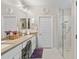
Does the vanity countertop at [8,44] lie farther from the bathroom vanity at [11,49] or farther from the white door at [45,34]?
the white door at [45,34]

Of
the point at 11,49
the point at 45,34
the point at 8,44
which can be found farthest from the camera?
the point at 45,34

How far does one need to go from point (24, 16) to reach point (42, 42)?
6.49 ft

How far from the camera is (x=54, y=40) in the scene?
9.53 meters

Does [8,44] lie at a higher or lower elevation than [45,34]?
higher

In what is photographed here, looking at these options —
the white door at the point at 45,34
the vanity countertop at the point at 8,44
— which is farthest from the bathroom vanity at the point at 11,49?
the white door at the point at 45,34

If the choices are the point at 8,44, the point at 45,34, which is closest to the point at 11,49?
the point at 8,44

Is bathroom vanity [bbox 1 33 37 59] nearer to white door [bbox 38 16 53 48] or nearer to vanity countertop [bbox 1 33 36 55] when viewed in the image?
vanity countertop [bbox 1 33 36 55]

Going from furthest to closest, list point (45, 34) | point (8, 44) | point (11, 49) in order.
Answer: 1. point (45, 34)
2. point (8, 44)
3. point (11, 49)

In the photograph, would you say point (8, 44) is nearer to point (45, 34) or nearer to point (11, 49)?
point (11, 49)

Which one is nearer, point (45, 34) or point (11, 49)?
point (11, 49)

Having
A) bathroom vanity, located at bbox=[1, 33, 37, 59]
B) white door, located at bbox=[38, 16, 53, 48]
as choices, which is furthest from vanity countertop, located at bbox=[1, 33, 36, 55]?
white door, located at bbox=[38, 16, 53, 48]

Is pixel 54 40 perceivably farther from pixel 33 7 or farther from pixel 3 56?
pixel 3 56

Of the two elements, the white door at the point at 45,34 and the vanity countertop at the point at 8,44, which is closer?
the vanity countertop at the point at 8,44

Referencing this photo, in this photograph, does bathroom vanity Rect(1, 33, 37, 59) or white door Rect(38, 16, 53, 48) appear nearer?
bathroom vanity Rect(1, 33, 37, 59)
